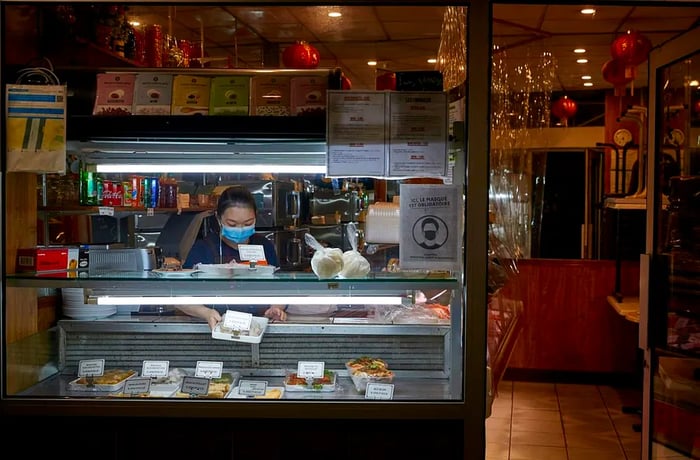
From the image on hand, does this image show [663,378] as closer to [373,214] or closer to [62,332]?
[373,214]

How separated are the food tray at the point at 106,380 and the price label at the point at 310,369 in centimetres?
63

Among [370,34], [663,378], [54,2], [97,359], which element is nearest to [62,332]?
[97,359]

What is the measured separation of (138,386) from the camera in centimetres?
233

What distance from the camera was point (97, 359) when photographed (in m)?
2.63

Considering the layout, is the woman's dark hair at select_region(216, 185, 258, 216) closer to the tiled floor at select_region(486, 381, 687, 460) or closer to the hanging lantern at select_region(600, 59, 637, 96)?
the tiled floor at select_region(486, 381, 687, 460)

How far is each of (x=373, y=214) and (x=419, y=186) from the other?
1.37 feet

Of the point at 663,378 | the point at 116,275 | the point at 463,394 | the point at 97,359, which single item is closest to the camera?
the point at 463,394

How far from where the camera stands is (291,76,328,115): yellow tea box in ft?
7.68

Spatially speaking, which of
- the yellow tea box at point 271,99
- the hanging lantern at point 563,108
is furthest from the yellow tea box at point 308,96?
the hanging lantern at point 563,108

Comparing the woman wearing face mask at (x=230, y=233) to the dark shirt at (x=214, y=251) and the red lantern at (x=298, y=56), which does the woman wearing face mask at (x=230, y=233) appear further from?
the red lantern at (x=298, y=56)

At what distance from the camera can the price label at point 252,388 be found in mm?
2367

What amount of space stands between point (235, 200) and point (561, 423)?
10.7ft

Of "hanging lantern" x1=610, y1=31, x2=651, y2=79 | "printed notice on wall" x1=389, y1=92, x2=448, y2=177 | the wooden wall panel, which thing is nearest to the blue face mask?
"printed notice on wall" x1=389, y1=92, x2=448, y2=177

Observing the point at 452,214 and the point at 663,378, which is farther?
the point at 663,378
